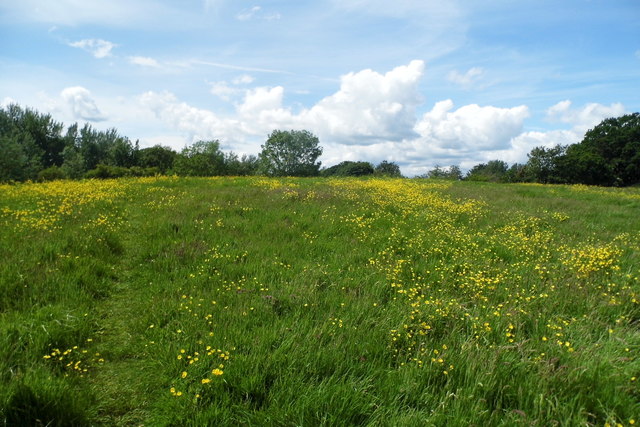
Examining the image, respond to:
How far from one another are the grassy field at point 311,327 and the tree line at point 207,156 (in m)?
30.9

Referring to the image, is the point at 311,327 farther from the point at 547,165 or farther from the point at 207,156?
the point at 547,165

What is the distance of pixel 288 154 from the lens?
87.9 meters

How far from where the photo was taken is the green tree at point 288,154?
86.9 meters

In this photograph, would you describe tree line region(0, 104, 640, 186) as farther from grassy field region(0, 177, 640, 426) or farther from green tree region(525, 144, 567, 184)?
grassy field region(0, 177, 640, 426)

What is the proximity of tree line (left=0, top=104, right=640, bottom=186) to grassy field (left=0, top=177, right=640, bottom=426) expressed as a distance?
30856 millimetres

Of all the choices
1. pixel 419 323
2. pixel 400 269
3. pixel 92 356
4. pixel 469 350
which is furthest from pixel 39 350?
pixel 400 269

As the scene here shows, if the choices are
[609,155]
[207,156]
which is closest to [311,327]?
[207,156]

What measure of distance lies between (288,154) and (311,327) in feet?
283

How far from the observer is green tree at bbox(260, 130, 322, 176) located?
86938 mm

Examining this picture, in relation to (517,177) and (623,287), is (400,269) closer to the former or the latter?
(623,287)

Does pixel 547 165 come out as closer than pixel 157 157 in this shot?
Yes

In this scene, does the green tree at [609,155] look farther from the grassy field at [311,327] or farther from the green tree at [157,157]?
the green tree at [157,157]

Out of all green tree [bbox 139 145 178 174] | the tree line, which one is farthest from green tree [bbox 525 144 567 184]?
green tree [bbox 139 145 178 174]

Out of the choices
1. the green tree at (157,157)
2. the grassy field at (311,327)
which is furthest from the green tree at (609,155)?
the green tree at (157,157)
